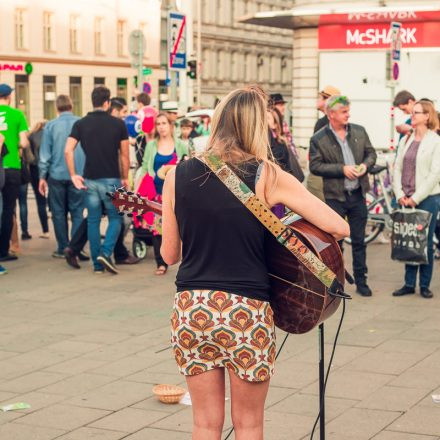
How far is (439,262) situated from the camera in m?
12.4


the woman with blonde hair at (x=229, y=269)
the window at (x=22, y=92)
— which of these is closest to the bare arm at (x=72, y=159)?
the woman with blonde hair at (x=229, y=269)

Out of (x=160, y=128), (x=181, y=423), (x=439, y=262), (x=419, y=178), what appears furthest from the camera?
(x=439, y=262)

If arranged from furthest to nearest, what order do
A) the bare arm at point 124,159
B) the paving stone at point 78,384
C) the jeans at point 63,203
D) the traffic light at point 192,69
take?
the traffic light at point 192,69
the jeans at point 63,203
the bare arm at point 124,159
the paving stone at point 78,384

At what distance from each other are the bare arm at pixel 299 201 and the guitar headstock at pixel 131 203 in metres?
0.62

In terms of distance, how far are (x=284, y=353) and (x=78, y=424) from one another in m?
2.13

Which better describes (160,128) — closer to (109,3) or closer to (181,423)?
(181,423)

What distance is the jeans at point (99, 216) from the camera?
38.2ft

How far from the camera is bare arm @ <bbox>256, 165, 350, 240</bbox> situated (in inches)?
163

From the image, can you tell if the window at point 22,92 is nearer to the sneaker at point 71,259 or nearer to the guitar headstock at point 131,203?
the sneaker at point 71,259

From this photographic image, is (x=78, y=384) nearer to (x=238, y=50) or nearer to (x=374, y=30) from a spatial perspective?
(x=374, y=30)

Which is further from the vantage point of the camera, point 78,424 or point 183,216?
point 78,424

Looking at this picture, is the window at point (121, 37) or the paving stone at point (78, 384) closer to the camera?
Result: the paving stone at point (78, 384)

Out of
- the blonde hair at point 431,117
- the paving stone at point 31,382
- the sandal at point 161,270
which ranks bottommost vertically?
the sandal at point 161,270

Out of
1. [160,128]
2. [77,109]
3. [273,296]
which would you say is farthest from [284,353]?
[77,109]
